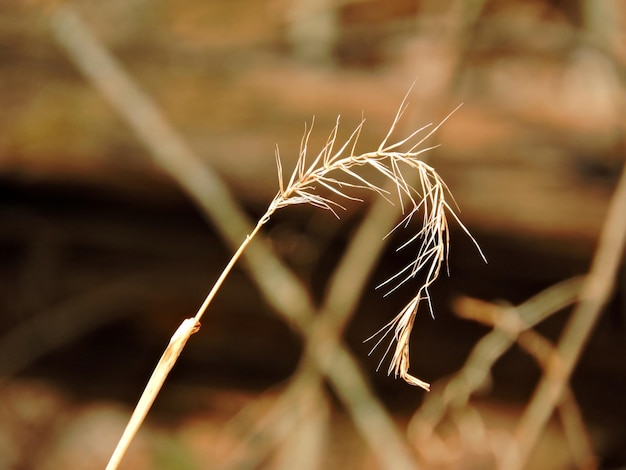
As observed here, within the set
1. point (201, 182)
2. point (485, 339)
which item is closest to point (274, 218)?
point (201, 182)

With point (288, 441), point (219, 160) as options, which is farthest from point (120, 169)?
point (288, 441)

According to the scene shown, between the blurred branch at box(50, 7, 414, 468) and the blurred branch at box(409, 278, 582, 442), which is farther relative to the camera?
the blurred branch at box(50, 7, 414, 468)

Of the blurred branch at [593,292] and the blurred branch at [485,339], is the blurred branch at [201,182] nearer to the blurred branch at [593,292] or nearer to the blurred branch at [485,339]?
the blurred branch at [485,339]

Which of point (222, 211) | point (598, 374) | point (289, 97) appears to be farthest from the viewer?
point (598, 374)

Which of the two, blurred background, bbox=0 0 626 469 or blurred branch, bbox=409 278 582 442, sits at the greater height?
blurred background, bbox=0 0 626 469

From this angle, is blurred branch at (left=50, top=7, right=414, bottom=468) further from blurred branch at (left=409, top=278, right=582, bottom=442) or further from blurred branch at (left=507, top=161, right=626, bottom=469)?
blurred branch at (left=507, top=161, right=626, bottom=469)

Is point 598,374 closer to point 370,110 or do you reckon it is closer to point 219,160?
point 370,110

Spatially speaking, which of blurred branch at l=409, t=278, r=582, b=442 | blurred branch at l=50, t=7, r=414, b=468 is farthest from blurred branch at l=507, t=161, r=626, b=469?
blurred branch at l=50, t=7, r=414, b=468

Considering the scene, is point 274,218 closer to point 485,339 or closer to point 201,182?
point 201,182
